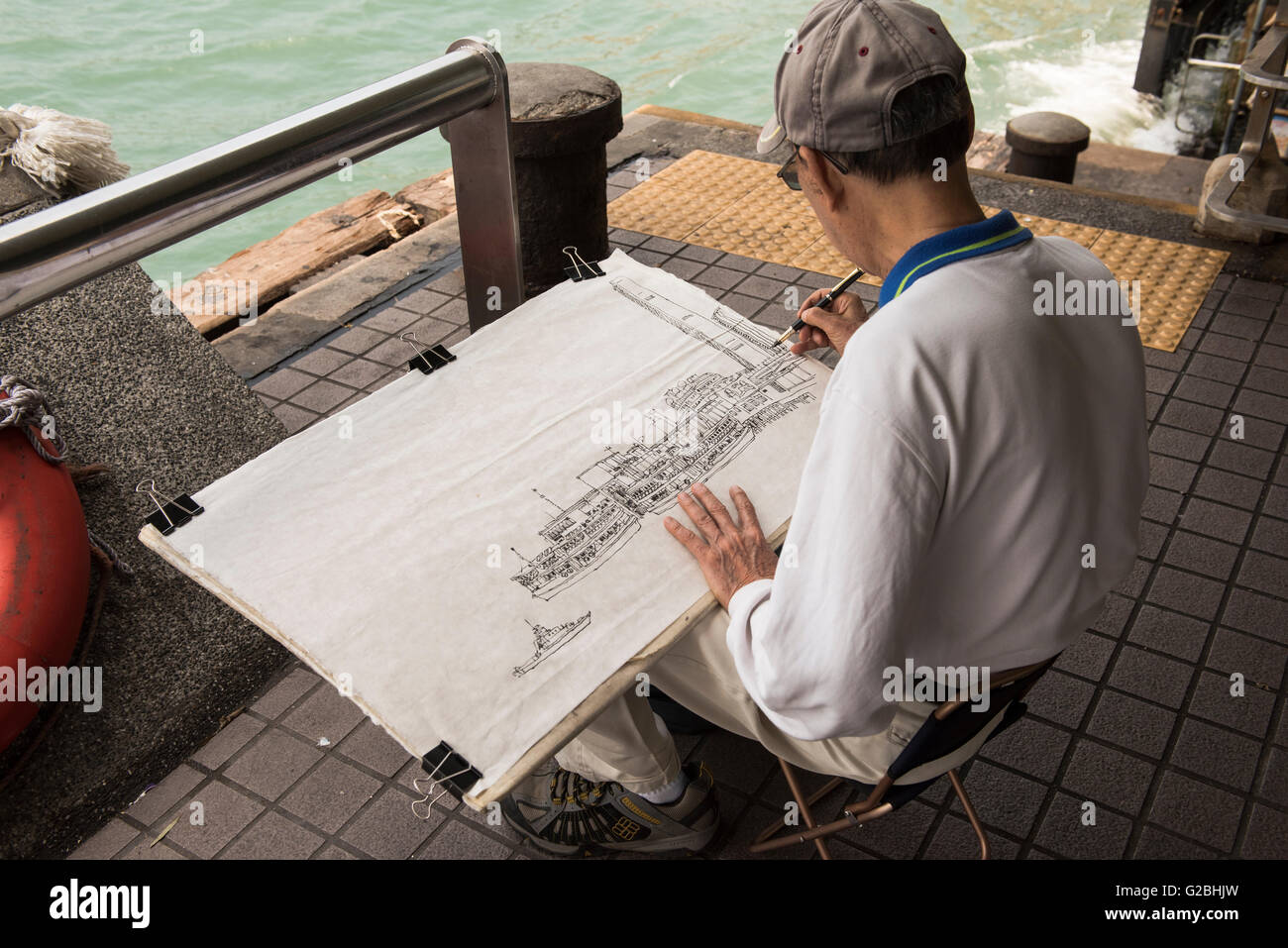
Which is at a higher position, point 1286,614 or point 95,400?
point 95,400

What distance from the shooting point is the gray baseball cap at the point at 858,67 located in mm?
1365

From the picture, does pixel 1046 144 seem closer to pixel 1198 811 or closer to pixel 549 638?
pixel 1198 811

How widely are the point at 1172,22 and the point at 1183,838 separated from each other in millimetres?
8258

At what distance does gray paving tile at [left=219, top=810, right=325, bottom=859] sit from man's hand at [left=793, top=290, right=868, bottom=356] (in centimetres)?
159

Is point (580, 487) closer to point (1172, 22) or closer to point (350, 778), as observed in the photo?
point (350, 778)

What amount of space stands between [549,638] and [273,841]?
120 centimetres

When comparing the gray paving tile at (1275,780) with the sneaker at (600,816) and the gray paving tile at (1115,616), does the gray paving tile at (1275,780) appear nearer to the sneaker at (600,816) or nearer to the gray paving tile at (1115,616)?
the gray paving tile at (1115,616)

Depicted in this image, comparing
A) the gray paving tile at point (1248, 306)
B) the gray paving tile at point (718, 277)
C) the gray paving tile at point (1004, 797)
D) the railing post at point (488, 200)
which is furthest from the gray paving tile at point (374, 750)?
the gray paving tile at point (1248, 306)

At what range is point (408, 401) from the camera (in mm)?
2031

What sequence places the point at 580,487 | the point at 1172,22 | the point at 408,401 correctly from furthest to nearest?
1. the point at 1172,22
2. the point at 408,401
3. the point at 580,487

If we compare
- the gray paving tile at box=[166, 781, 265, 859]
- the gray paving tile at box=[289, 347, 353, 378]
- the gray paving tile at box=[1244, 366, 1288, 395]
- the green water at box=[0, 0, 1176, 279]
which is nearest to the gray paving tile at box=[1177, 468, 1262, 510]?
the gray paving tile at box=[1244, 366, 1288, 395]

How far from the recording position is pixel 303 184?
6.64 ft

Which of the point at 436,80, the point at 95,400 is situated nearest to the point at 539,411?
the point at 436,80

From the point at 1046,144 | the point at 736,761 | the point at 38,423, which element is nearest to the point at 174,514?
the point at 38,423
